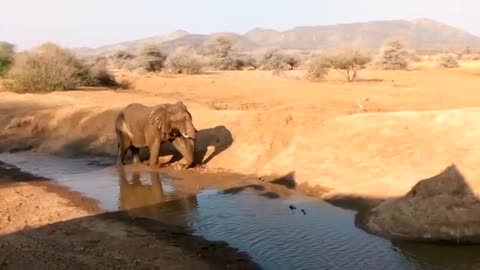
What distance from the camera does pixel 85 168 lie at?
1697 centimetres

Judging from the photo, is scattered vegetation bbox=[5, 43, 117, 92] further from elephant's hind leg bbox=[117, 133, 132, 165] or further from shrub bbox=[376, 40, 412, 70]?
shrub bbox=[376, 40, 412, 70]

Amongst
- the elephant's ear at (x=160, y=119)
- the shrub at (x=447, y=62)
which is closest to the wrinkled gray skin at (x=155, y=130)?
the elephant's ear at (x=160, y=119)

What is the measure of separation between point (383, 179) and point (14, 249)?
733cm

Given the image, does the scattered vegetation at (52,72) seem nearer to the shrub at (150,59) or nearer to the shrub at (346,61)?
the shrub at (150,59)

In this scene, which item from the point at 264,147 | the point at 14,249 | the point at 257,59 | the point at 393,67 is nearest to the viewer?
the point at 14,249

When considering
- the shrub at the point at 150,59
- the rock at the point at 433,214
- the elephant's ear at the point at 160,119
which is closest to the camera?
the rock at the point at 433,214

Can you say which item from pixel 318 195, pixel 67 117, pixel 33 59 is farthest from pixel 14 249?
pixel 33 59

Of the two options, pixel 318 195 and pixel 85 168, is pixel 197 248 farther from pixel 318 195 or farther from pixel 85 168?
pixel 85 168

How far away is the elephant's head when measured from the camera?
49.4 feet

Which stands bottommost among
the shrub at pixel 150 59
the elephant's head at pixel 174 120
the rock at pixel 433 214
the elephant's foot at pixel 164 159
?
the elephant's foot at pixel 164 159

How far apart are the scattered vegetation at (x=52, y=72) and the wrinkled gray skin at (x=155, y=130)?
56.8ft

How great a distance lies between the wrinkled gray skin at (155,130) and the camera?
15227 millimetres

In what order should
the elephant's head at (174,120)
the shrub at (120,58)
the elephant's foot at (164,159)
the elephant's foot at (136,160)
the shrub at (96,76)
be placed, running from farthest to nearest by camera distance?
the shrub at (120,58) → the shrub at (96,76) → the elephant's foot at (136,160) → the elephant's foot at (164,159) → the elephant's head at (174,120)

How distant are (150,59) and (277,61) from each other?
11.1 metres
